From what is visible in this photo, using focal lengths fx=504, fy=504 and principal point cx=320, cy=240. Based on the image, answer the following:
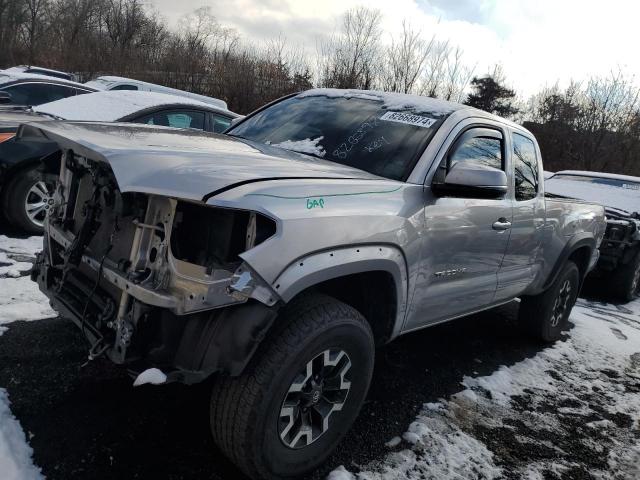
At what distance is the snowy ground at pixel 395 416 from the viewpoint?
2.35 m

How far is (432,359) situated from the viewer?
400cm

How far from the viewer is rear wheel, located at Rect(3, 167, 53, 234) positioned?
5012mm

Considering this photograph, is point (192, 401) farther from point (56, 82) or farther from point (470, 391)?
point (56, 82)

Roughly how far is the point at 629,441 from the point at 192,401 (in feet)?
9.09

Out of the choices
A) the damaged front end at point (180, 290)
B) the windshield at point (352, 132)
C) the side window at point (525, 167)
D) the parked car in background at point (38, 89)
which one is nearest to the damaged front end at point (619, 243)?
the side window at point (525, 167)

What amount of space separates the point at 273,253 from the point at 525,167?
2.80 meters

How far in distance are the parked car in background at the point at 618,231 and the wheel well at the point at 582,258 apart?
50.1 inches

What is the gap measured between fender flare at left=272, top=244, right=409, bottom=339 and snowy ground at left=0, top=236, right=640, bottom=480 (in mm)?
699

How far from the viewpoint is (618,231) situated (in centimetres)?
675

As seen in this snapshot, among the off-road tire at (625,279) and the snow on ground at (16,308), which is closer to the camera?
the snow on ground at (16,308)

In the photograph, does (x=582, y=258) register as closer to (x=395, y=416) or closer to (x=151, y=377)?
(x=395, y=416)

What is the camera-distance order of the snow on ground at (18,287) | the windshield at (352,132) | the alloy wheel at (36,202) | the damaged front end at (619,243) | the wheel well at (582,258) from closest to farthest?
the windshield at (352,132)
the snow on ground at (18,287)
the wheel well at (582,258)
the alloy wheel at (36,202)
the damaged front end at (619,243)

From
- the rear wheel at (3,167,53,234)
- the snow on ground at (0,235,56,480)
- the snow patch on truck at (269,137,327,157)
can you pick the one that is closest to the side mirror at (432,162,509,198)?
the snow patch on truck at (269,137,327,157)

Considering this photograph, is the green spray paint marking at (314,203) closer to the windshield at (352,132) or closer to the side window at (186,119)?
the windshield at (352,132)
